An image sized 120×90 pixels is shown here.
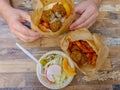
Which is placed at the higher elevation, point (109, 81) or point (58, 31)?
point (58, 31)

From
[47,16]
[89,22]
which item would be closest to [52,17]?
[47,16]

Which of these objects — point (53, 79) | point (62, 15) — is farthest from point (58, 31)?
point (53, 79)

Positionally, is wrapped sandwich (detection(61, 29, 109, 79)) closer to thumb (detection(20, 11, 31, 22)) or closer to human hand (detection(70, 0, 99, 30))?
human hand (detection(70, 0, 99, 30))

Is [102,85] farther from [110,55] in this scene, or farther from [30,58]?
[30,58]

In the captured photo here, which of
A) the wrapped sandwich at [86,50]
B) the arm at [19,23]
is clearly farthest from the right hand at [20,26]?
the wrapped sandwich at [86,50]

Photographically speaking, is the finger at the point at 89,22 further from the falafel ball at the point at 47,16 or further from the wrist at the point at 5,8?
the wrist at the point at 5,8

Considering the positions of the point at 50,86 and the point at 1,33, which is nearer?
the point at 50,86

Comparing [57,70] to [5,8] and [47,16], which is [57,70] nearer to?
[47,16]
